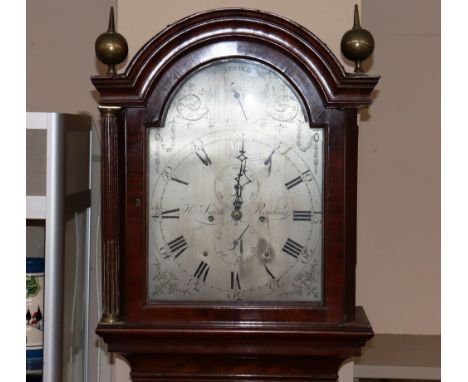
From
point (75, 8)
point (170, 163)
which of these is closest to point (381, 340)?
point (170, 163)

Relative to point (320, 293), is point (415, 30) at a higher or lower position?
higher

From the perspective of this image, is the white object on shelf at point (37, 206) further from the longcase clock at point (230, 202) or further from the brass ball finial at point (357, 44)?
the brass ball finial at point (357, 44)

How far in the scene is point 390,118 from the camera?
6.50 feet

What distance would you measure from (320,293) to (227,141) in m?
0.34

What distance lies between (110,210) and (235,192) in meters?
0.24

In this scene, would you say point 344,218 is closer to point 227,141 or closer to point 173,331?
point 227,141

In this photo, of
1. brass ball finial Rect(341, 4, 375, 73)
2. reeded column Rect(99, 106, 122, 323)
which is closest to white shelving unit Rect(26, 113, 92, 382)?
reeded column Rect(99, 106, 122, 323)

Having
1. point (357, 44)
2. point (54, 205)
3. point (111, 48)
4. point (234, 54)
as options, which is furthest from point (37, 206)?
point (357, 44)

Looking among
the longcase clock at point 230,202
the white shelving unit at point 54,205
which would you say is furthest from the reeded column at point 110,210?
the white shelving unit at point 54,205

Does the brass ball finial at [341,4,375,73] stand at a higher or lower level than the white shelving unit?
higher

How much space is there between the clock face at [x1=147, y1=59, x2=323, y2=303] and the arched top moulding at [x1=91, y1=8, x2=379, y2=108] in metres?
0.05

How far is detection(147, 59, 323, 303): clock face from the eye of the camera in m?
1.43

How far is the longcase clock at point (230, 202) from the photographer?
1.41 metres

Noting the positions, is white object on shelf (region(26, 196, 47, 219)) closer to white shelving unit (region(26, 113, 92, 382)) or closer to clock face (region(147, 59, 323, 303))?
white shelving unit (region(26, 113, 92, 382))
